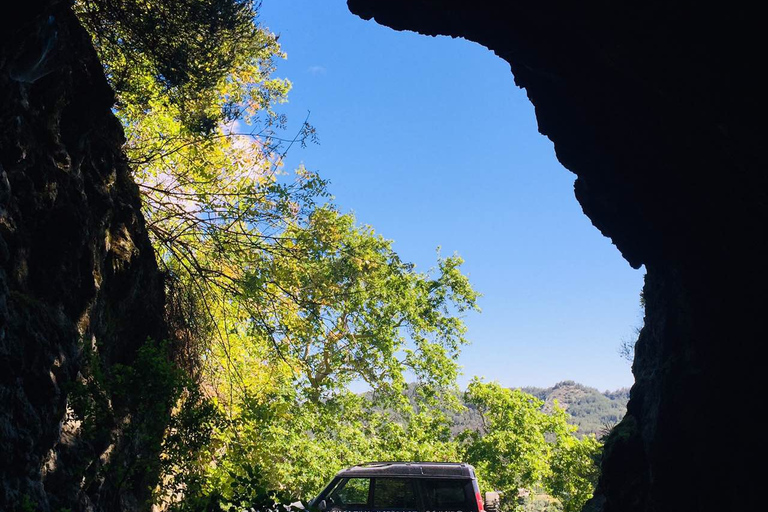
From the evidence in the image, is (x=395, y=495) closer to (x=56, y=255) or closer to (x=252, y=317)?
(x=252, y=317)

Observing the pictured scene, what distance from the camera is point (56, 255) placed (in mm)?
6035

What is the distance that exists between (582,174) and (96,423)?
→ 9.44 m

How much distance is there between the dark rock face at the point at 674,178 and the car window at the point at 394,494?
3.74m

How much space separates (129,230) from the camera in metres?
8.46

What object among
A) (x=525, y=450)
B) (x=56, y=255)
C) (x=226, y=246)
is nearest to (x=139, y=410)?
(x=56, y=255)

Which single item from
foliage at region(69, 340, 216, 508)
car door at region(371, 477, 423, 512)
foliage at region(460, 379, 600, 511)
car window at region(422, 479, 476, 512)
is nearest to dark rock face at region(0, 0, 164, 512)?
foliage at region(69, 340, 216, 508)

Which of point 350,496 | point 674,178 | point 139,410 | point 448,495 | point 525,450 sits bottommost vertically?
point 350,496

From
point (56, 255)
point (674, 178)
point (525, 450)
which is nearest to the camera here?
point (56, 255)

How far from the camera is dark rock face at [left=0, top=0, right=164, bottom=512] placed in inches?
180

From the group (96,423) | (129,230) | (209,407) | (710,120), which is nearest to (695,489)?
(710,120)

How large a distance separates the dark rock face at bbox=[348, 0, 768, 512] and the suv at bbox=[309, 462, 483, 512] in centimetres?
268

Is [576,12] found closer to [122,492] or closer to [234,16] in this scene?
[234,16]

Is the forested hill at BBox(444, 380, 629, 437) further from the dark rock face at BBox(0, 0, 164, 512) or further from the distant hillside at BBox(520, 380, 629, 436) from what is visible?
the dark rock face at BBox(0, 0, 164, 512)

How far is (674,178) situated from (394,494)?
8003 mm
